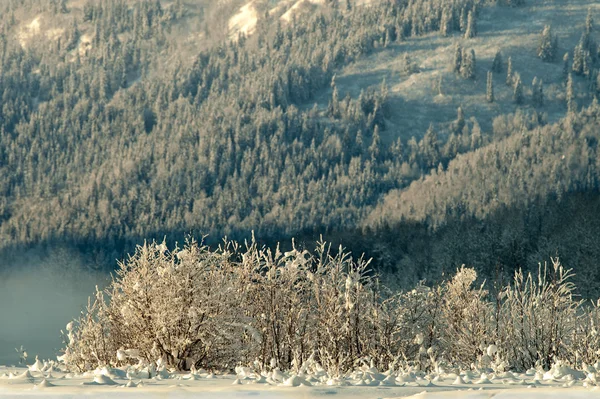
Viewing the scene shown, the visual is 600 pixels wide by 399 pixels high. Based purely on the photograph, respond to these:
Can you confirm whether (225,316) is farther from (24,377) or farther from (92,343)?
(24,377)

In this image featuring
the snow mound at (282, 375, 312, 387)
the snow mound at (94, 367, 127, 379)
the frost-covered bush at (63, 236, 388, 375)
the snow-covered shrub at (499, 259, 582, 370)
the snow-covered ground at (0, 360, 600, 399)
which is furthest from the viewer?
the snow-covered shrub at (499, 259, 582, 370)

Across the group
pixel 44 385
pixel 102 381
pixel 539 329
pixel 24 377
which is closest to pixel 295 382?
pixel 102 381

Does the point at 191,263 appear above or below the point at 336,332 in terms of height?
above

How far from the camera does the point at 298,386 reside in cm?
1357

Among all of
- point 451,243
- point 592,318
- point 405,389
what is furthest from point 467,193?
point 405,389

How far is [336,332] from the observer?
915 inches

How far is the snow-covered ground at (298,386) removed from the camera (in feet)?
42.7

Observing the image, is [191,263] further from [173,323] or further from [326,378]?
[326,378]

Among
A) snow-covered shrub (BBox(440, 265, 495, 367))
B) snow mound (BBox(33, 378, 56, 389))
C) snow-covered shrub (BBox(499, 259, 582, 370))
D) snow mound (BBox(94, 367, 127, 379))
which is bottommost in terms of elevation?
snow-covered shrub (BBox(440, 265, 495, 367))

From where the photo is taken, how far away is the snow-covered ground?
13008mm

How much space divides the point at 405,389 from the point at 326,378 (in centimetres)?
142

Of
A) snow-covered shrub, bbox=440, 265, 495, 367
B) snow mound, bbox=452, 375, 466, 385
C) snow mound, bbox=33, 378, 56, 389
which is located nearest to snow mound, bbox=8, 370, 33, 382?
snow mound, bbox=33, 378, 56, 389

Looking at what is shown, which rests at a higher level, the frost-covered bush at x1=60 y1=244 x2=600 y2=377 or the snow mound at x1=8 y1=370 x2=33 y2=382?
the snow mound at x1=8 y1=370 x2=33 y2=382

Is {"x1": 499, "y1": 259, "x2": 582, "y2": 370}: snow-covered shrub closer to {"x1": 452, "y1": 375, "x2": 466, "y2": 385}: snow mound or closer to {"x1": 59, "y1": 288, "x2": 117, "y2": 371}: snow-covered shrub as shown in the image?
{"x1": 452, "y1": 375, "x2": 466, "y2": 385}: snow mound
